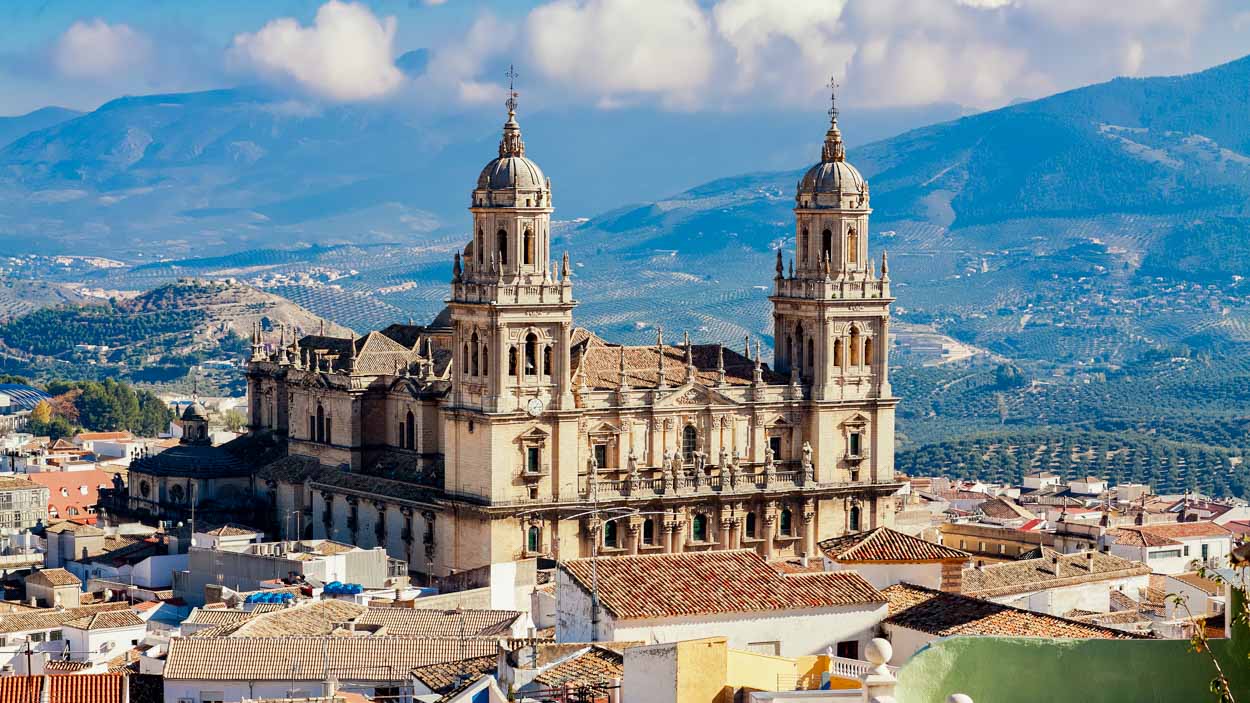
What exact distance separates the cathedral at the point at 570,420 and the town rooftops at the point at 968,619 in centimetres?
3598

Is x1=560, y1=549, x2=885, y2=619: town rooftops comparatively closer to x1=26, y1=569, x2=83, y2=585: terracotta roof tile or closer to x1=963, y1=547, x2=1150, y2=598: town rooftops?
x1=963, y1=547, x2=1150, y2=598: town rooftops

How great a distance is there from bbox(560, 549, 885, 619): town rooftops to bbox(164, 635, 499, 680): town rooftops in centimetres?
404

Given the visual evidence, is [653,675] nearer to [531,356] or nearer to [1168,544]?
[531,356]

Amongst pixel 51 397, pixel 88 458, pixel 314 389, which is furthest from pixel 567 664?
pixel 51 397

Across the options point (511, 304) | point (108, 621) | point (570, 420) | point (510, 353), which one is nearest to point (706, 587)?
point (108, 621)

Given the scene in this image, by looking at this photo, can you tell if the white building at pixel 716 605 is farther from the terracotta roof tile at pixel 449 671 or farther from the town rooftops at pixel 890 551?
the town rooftops at pixel 890 551

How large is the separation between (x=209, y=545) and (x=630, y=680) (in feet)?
163

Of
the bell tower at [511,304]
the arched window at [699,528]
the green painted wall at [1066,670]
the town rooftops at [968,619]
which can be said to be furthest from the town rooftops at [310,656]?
the arched window at [699,528]

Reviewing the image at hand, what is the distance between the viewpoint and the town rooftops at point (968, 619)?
37.0 metres

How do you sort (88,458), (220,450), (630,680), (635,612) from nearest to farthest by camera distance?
(630,680), (635,612), (220,450), (88,458)

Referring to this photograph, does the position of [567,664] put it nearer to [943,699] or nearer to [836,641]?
[836,641]

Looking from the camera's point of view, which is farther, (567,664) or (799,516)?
(799,516)

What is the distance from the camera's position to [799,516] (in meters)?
83.4

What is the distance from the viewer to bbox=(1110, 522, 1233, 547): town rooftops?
8544cm
